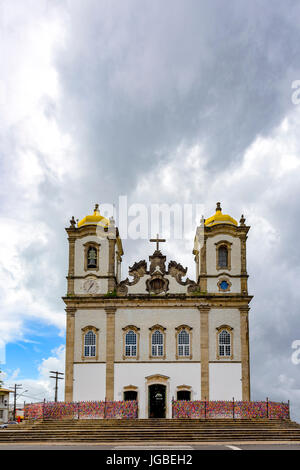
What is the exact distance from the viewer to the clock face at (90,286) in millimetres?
36000

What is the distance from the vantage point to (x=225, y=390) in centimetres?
3334

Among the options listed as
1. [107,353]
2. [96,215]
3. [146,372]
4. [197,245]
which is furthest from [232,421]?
[96,215]

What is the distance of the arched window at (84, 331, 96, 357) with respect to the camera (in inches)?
1363

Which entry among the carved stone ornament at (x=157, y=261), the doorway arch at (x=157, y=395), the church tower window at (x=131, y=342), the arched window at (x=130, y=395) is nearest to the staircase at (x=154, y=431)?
the arched window at (x=130, y=395)

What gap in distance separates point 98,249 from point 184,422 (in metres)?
13.2

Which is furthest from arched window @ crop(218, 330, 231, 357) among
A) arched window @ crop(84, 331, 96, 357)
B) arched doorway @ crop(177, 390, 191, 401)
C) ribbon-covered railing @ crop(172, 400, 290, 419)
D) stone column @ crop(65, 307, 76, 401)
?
stone column @ crop(65, 307, 76, 401)

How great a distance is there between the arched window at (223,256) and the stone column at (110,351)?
7.66 m

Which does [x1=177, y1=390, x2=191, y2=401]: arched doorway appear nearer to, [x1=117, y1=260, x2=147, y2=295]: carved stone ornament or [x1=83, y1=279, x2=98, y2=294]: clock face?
[x1=117, y1=260, x2=147, y2=295]: carved stone ornament

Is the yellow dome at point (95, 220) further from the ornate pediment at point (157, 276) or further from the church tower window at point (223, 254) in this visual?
the church tower window at point (223, 254)

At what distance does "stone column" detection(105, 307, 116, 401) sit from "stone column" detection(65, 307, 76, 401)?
2.18 metres

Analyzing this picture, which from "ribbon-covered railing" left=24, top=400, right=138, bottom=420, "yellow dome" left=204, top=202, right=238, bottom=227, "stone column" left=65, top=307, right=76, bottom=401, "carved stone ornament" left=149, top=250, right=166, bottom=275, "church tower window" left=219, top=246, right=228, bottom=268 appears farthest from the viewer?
"yellow dome" left=204, top=202, right=238, bottom=227
